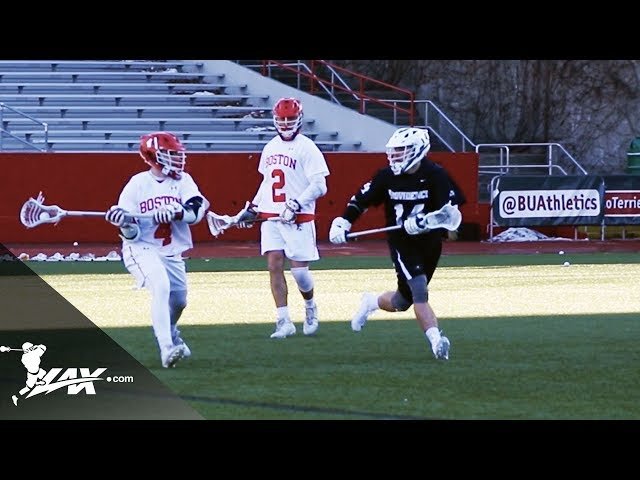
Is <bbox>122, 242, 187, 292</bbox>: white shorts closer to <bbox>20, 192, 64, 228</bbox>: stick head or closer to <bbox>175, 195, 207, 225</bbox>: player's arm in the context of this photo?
<bbox>175, 195, 207, 225</bbox>: player's arm

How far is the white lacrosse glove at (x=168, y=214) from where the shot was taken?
449 inches

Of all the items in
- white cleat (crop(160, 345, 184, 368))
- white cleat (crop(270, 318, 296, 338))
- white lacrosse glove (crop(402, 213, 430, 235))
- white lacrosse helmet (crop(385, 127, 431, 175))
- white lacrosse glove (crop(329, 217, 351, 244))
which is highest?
white lacrosse helmet (crop(385, 127, 431, 175))

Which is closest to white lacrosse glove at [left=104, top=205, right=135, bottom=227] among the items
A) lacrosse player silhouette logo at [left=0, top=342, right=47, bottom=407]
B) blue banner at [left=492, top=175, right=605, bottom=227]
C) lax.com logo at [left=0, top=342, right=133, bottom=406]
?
lax.com logo at [left=0, top=342, right=133, bottom=406]

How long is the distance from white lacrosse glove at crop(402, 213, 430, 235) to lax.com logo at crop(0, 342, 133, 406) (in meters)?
2.51

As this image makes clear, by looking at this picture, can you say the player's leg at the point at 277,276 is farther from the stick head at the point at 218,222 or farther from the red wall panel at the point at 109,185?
the red wall panel at the point at 109,185

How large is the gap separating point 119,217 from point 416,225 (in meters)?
2.33

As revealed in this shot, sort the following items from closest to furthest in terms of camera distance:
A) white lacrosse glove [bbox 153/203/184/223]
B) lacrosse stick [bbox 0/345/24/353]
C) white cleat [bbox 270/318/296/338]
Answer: white lacrosse glove [bbox 153/203/184/223] → lacrosse stick [bbox 0/345/24/353] → white cleat [bbox 270/318/296/338]

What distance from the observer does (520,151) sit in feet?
127

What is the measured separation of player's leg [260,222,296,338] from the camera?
544 inches

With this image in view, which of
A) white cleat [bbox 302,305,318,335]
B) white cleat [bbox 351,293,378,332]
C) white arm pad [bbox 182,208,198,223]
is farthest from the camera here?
white cleat [bbox 302,305,318,335]

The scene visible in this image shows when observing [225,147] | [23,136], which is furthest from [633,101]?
[23,136]

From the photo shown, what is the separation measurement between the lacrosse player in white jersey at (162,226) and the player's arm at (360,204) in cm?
127

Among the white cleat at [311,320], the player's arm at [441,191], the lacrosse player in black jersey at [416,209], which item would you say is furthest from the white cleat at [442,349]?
the white cleat at [311,320]

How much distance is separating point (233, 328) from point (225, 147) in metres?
19.9
